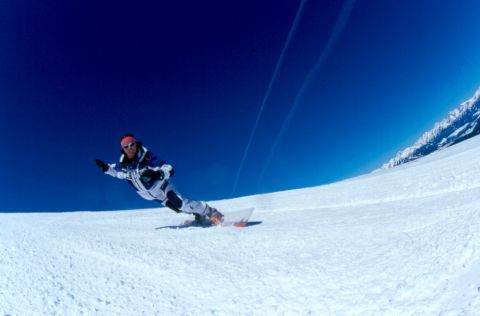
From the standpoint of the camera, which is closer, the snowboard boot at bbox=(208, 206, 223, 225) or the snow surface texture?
the snow surface texture

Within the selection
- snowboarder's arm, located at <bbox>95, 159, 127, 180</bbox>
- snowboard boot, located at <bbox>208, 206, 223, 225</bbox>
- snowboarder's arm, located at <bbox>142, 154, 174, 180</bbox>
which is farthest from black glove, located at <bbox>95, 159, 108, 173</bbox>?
snowboard boot, located at <bbox>208, 206, 223, 225</bbox>

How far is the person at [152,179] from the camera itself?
20.2ft

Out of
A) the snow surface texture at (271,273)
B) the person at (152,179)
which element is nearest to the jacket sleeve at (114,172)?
the person at (152,179)

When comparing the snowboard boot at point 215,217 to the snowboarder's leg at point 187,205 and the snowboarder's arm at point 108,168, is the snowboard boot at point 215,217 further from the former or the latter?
the snowboarder's arm at point 108,168

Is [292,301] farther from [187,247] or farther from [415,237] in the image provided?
[187,247]

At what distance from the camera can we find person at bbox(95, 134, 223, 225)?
20.2 ft

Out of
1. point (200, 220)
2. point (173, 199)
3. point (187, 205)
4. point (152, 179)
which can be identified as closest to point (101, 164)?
point (152, 179)

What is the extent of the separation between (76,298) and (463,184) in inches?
208

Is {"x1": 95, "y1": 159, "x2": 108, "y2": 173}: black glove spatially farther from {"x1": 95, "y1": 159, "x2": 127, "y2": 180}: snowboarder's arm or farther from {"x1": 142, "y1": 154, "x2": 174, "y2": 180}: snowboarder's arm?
{"x1": 142, "y1": 154, "x2": 174, "y2": 180}: snowboarder's arm

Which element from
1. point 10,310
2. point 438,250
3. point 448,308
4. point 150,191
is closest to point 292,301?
point 448,308

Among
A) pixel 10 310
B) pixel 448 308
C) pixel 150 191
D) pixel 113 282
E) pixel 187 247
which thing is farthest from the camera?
pixel 150 191

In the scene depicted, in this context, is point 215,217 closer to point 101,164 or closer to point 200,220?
point 200,220

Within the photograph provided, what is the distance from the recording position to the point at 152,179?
6.26 meters

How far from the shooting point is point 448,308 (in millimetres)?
1179
